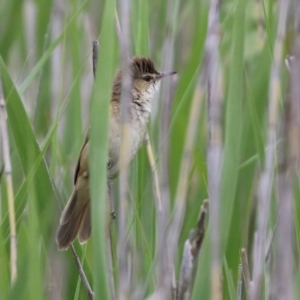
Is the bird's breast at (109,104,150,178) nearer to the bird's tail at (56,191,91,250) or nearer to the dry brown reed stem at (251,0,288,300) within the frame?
the bird's tail at (56,191,91,250)

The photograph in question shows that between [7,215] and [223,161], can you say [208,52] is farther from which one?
[7,215]

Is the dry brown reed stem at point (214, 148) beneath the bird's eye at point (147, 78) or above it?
beneath

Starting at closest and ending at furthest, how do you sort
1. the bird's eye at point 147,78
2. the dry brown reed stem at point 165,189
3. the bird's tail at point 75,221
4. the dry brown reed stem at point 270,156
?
1. the dry brown reed stem at point 165,189
2. the dry brown reed stem at point 270,156
3. the bird's tail at point 75,221
4. the bird's eye at point 147,78

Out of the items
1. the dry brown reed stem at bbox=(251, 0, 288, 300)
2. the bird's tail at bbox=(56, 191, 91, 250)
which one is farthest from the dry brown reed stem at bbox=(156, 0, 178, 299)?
the bird's tail at bbox=(56, 191, 91, 250)


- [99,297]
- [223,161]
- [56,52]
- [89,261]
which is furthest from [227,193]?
[56,52]

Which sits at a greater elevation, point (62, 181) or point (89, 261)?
point (62, 181)

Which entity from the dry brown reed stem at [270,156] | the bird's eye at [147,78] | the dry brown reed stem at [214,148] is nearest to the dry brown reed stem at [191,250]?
the dry brown reed stem at [214,148]

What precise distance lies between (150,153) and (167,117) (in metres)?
0.36

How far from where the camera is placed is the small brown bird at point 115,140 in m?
2.07

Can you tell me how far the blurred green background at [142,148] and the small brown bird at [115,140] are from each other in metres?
0.04

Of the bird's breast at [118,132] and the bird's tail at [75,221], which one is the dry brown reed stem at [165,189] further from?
the bird's tail at [75,221]

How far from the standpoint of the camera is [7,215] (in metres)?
1.67

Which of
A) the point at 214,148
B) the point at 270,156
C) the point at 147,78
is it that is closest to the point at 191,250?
the point at 214,148

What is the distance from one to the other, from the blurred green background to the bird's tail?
53 mm
